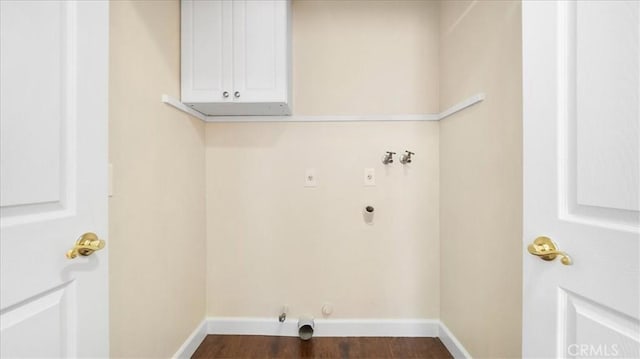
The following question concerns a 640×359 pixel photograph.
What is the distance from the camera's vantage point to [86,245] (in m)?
0.67

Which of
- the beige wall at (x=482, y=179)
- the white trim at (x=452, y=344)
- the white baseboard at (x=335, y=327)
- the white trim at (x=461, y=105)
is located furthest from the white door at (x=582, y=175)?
the white baseboard at (x=335, y=327)

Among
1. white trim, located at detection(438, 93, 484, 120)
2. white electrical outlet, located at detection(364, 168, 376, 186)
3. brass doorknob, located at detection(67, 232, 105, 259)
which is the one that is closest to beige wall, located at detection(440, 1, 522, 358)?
white trim, located at detection(438, 93, 484, 120)

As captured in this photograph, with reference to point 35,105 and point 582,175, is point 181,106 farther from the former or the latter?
point 582,175

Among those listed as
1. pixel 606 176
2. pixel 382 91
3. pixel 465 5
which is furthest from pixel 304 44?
pixel 606 176

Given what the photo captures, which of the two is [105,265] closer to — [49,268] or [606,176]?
[49,268]

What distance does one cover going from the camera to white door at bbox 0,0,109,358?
0.54m

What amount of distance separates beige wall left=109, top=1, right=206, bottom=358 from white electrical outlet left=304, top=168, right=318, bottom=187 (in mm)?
742

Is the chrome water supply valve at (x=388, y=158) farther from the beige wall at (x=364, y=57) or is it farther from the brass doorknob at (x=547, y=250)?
the brass doorknob at (x=547, y=250)

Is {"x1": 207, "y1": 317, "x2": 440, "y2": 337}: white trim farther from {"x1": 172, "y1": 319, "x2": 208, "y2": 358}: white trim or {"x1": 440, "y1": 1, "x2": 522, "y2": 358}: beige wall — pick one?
{"x1": 440, "y1": 1, "x2": 522, "y2": 358}: beige wall

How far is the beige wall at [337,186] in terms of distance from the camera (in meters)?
1.99

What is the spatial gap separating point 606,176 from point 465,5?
1461 mm

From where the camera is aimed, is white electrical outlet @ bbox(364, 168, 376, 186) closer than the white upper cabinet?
No

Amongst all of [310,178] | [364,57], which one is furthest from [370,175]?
[364,57]

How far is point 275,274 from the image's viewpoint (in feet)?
6.64
